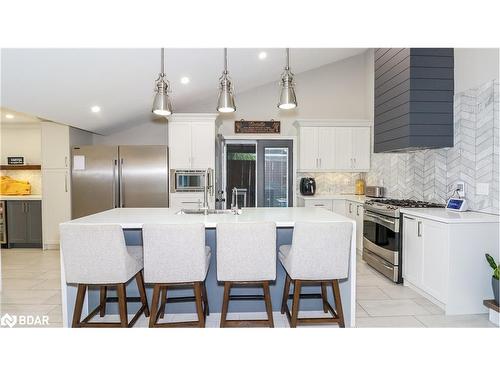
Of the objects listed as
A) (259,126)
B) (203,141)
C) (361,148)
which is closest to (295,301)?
(203,141)

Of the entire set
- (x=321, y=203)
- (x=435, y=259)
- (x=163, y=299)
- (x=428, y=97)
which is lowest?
(x=163, y=299)

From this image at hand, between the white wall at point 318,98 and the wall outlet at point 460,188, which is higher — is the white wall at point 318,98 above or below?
above

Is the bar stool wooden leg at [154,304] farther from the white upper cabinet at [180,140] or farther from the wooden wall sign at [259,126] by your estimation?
the wooden wall sign at [259,126]

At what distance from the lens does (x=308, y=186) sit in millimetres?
5832

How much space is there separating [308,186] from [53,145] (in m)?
4.40

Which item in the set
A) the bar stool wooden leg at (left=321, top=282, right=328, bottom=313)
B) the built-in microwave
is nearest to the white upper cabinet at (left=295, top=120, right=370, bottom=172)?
the built-in microwave

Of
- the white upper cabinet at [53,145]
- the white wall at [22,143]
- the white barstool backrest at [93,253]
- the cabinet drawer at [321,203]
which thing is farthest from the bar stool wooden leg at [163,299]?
the white wall at [22,143]

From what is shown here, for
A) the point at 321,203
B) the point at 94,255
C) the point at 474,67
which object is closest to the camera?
the point at 94,255

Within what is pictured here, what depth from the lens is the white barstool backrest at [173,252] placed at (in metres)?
2.31

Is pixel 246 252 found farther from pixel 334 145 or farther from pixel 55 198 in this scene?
pixel 55 198

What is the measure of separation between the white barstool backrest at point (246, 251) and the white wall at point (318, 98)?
4133 millimetres

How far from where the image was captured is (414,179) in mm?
4539

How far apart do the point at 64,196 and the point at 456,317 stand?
5697 millimetres
